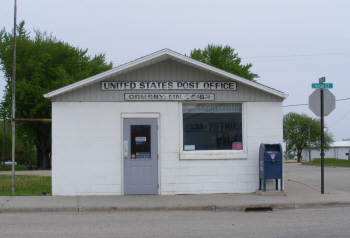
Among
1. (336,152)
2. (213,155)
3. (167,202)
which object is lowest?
(336,152)

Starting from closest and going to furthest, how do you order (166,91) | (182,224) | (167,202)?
1. (182,224)
2. (167,202)
3. (166,91)

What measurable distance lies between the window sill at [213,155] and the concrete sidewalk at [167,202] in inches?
43.5

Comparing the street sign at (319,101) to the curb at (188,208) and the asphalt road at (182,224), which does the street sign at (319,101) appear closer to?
the curb at (188,208)

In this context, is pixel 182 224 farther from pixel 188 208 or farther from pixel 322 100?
pixel 322 100

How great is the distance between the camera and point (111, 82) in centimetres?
1217

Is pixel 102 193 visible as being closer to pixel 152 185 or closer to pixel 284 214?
pixel 152 185

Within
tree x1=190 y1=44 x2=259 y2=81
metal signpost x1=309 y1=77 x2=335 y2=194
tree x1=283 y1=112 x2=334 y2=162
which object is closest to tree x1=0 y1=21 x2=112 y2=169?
tree x1=190 y1=44 x2=259 y2=81

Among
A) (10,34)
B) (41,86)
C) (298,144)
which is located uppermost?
(10,34)

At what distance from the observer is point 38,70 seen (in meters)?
36.7

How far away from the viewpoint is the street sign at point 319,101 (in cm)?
1266

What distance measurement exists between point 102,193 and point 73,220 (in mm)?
3041

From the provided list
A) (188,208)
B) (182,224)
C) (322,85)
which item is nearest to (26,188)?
(188,208)

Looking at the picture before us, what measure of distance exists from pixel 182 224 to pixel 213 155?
4.14m

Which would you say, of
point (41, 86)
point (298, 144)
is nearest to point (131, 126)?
point (41, 86)
